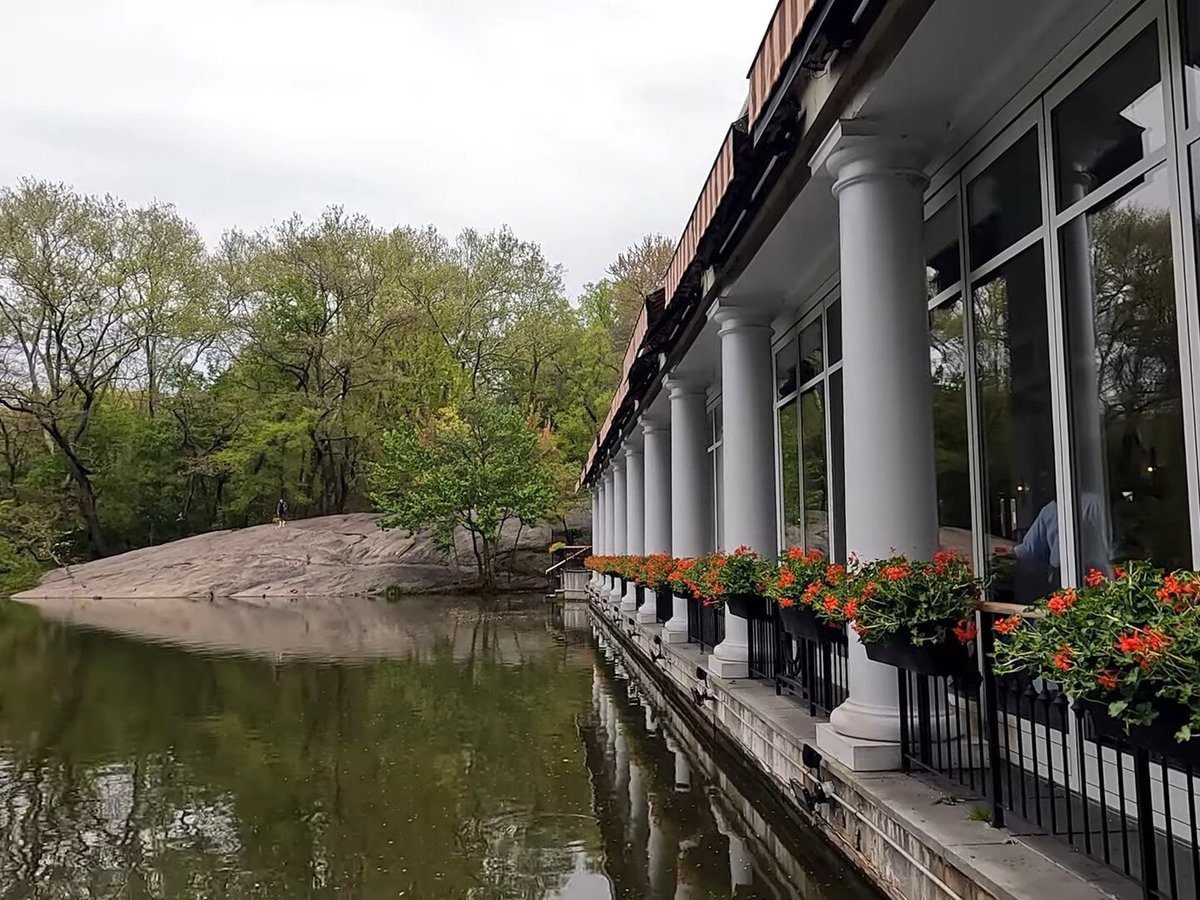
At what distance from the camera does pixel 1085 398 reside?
4457 millimetres

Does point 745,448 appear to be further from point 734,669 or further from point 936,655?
point 936,655

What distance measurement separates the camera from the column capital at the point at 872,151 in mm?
5062

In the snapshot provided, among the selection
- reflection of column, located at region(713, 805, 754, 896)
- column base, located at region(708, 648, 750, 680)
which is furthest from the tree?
reflection of column, located at region(713, 805, 754, 896)

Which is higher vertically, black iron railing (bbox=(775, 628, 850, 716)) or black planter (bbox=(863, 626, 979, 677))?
black planter (bbox=(863, 626, 979, 677))

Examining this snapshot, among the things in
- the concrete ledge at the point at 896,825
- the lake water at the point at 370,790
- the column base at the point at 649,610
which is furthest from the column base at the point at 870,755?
the column base at the point at 649,610

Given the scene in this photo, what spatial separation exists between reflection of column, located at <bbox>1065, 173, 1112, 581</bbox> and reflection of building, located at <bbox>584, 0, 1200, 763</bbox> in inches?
0.5

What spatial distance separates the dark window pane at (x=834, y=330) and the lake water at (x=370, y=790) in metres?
3.44

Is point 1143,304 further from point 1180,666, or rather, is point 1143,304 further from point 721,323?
point 721,323

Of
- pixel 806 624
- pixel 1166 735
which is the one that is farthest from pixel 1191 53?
pixel 806 624

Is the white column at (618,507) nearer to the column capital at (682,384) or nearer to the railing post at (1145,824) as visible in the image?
the column capital at (682,384)

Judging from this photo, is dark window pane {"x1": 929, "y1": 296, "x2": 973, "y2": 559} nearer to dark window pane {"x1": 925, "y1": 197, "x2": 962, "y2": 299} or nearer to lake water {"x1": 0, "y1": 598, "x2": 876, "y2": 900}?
dark window pane {"x1": 925, "y1": 197, "x2": 962, "y2": 299}

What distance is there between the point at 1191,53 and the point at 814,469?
5930 mm

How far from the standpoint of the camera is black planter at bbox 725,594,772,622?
24.2ft

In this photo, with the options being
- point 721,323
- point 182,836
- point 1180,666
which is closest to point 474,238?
point 721,323
